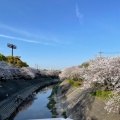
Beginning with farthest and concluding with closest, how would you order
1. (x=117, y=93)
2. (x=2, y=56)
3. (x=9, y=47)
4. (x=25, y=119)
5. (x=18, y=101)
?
(x=9, y=47)
(x=2, y=56)
(x=18, y=101)
(x=25, y=119)
(x=117, y=93)

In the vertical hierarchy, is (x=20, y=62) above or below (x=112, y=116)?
above

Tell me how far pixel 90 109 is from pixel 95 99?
7.94 feet

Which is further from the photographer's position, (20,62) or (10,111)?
(20,62)

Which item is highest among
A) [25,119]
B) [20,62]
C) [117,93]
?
[20,62]

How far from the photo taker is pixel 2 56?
127 m

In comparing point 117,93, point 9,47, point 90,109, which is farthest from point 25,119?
point 9,47

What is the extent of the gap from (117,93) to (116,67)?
4.66 metres

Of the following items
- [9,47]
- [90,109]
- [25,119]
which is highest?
[9,47]

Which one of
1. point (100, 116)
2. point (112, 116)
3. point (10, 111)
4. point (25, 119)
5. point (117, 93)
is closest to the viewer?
point (117, 93)

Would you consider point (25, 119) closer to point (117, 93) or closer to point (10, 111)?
point (10, 111)

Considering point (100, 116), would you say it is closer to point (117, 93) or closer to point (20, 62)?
point (117, 93)

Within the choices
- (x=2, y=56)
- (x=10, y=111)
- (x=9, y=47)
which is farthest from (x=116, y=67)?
(x=9, y=47)

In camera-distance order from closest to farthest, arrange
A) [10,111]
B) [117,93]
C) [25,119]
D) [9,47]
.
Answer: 1. [117,93]
2. [25,119]
3. [10,111]
4. [9,47]

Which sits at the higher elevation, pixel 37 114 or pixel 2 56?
pixel 2 56
